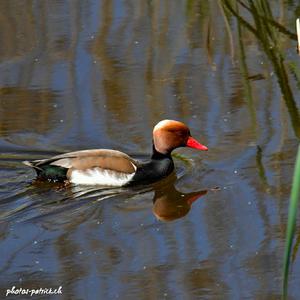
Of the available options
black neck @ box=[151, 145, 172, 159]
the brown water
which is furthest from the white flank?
black neck @ box=[151, 145, 172, 159]

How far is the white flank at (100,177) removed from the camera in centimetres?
811

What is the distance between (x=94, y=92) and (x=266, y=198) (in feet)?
8.73

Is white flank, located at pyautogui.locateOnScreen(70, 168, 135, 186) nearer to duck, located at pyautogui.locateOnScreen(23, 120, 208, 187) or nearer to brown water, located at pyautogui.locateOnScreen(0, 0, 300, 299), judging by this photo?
duck, located at pyautogui.locateOnScreen(23, 120, 208, 187)

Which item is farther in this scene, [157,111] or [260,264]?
[157,111]

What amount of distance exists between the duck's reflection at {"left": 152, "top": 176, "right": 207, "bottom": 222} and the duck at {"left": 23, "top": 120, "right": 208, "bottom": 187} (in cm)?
17

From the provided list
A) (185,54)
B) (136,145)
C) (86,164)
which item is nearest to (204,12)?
(185,54)

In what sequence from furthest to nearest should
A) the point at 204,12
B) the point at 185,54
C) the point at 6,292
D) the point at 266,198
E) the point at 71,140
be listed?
1. the point at 204,12
2. the point at 185,54
3. the point at 71,140
4. the point at 266,198
5. the point at 6,292

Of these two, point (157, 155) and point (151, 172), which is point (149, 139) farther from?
point (151, 172)

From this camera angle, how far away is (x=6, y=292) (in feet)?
19.4

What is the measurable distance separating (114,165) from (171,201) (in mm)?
696

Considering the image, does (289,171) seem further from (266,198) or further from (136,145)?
(136,145)

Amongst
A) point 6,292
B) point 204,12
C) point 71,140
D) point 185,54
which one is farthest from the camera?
point 204,12

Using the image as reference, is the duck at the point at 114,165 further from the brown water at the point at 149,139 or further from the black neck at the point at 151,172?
the brown water at the point at 149,139

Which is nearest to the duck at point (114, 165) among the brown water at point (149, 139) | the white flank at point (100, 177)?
the white flank at point (100, 177)
